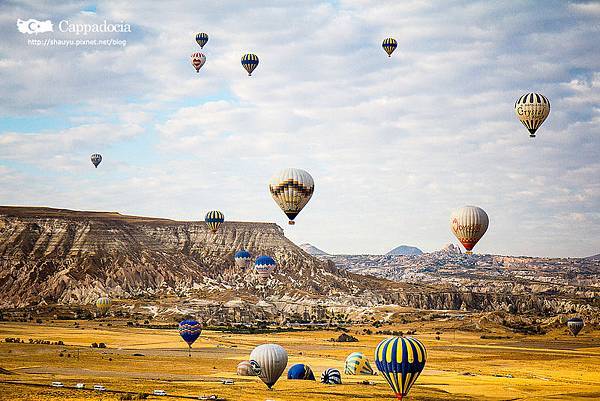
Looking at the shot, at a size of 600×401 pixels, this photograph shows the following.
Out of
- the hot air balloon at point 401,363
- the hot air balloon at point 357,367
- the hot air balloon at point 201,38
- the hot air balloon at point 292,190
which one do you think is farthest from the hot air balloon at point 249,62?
the hot air balloon at point 401,363

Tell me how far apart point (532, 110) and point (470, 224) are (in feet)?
41.0

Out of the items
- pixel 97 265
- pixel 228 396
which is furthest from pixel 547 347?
pixel 97 265

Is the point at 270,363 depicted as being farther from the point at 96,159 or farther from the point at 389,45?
the point at 96,159

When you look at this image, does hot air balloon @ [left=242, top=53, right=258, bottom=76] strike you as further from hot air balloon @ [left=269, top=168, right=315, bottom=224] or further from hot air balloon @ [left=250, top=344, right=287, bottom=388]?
hot air balloon @ [left=250, top=344, right=287, bottom=388]

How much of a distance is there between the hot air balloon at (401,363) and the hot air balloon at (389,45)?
182ft

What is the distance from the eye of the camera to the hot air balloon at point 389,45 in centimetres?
9381

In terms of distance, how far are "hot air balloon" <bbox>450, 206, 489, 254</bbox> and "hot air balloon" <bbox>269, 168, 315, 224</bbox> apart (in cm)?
1425

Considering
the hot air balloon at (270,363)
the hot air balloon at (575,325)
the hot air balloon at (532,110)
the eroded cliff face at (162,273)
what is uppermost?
the hot air balloon at (532,110)

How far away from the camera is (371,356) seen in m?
84.0

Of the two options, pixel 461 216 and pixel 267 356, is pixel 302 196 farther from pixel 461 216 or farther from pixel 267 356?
pixel 267 356

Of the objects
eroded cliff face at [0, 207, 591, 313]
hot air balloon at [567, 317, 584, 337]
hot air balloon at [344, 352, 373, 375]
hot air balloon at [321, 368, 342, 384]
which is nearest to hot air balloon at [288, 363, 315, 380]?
hot air balloon at [321, 368, 342, 384]

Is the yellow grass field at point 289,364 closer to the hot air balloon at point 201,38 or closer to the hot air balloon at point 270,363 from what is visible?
the hot air balloon at point 270,363

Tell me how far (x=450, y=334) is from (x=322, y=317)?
33.0 meters

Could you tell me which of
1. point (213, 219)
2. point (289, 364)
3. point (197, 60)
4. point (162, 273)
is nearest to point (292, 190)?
point (289, 364)
